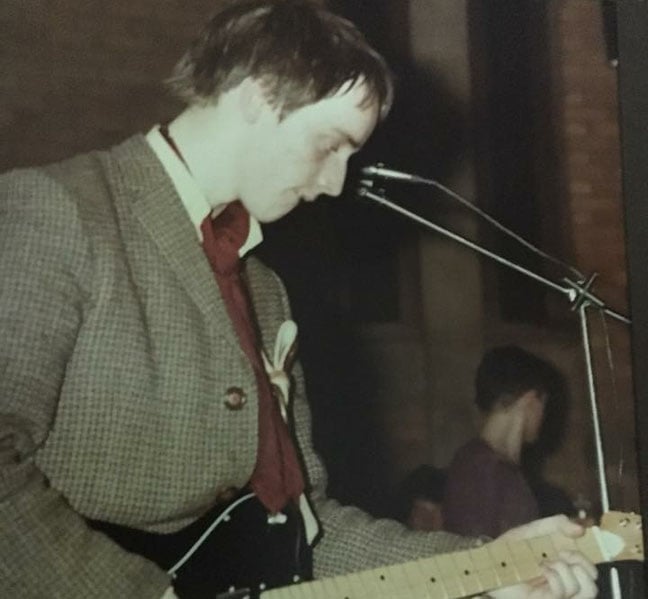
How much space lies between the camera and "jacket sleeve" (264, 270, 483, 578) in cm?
96

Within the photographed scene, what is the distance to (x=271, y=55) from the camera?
0.96 metres

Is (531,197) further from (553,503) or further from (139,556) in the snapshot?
(139,556)

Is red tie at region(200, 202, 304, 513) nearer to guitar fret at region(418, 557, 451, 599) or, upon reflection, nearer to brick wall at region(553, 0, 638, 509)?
guitar fret at region(418, 557, 451, 599)

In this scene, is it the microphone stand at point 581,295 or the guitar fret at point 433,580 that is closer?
the guitar fret at point 433,580

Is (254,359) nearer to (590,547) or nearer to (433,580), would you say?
(433,580)

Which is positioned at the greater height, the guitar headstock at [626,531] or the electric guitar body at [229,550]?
the electric guitar body at [229,550]

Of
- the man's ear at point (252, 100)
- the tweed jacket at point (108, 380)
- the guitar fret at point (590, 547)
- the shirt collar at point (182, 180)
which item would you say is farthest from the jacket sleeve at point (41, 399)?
the guitar fret at point (590, 547)

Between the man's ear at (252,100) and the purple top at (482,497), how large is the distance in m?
0.43

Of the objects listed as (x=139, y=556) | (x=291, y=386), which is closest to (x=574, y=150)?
(x=291, y=386)

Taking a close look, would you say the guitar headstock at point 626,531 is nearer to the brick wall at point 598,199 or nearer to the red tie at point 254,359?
the brick wall at point 598,199

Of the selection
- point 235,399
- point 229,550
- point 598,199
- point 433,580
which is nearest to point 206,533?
point 229,550

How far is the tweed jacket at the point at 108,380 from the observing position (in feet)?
2.59

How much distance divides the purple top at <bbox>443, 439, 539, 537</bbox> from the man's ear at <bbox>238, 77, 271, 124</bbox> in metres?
0.43

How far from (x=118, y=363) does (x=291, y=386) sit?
0.20m
